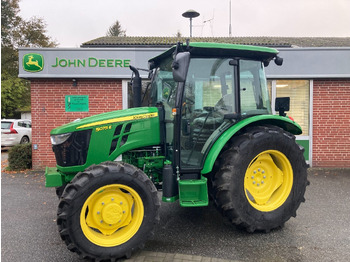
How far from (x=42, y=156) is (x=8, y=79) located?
17598mm

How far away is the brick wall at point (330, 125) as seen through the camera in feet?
28.6

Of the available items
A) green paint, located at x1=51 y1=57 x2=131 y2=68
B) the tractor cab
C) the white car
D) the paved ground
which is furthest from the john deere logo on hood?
the white car

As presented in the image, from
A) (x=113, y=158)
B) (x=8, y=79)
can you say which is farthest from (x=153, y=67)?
(x=8, y=79)

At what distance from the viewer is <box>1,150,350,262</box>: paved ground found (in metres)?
3.49

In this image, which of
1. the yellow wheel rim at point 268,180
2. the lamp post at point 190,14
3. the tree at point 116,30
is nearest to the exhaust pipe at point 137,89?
the yellow wheel rim at point 268,180

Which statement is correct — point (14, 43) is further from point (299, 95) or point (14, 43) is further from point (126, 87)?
point (299, 95)

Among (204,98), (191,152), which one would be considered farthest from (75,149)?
(204,98)

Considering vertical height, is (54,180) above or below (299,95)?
below

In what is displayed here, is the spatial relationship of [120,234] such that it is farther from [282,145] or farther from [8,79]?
[8,79]

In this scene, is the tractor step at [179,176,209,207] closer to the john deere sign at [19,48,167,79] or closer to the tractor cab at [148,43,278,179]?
the tractor cab at [148,43,278,179]

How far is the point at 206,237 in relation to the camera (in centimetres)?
398

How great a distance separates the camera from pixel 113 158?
387cm

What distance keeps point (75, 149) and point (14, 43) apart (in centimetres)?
2610

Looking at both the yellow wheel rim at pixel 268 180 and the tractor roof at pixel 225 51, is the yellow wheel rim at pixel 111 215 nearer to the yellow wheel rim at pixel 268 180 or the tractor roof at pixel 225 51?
the yellow wheel rim at pixel 268 180
